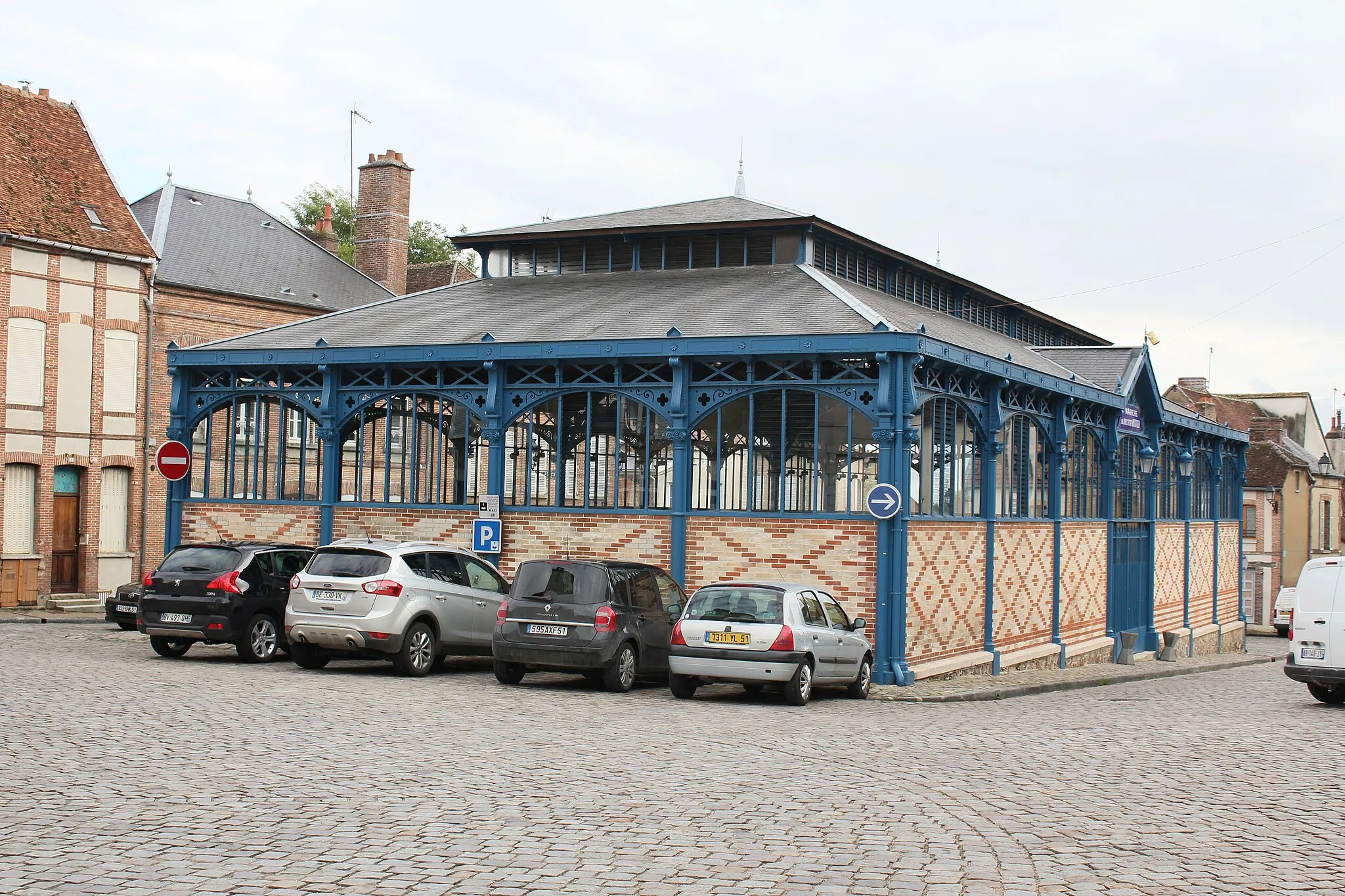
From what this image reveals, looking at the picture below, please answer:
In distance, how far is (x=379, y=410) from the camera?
2422 cm

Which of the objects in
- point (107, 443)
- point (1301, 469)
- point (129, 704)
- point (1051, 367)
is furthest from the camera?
point (1301, 469)

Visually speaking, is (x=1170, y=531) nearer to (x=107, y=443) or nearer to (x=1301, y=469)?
(x=107, y=443)

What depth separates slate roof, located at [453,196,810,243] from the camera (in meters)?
26.2

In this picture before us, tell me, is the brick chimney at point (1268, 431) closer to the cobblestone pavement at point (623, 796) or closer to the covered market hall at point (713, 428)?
the covered market hall at point (713, 428)

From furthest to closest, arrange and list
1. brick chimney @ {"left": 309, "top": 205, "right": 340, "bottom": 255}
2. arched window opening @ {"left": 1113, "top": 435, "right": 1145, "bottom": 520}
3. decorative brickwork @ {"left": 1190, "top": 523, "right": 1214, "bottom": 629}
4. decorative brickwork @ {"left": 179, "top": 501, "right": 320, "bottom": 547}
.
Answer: brick chimney @ {"left": 309, "top": 205, "right": 340, "bottom": 255} → decorative brickwork @ {"left": 1190, "top": 523, "right": 1214, "bottom": 629} → arched window opening @ {"left": 1113, "top": 435, "right": 1145, "bottom": 520} → decorative brickwork @ {"left": 179, "top": 501, "right": 320, "bottom": 547}

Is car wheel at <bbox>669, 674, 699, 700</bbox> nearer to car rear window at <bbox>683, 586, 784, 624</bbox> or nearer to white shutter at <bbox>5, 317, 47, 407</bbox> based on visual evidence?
car rear window at <bbox>683, 586, 784, 624</bbox>

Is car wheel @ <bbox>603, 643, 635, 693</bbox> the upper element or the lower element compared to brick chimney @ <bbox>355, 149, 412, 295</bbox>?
lower

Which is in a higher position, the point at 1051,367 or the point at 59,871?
the point at 1051,367

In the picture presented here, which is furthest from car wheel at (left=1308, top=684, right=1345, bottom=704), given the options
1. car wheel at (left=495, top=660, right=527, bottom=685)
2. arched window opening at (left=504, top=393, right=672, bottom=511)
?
car wheel at (left=495, top=660, right=527, bottom=685)

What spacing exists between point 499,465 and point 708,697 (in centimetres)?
646

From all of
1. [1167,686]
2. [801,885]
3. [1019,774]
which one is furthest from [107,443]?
[801,885]

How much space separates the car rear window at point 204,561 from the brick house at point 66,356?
1529 centimetres

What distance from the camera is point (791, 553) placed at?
19.9 metres

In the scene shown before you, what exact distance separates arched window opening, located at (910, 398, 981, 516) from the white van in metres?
5.06
